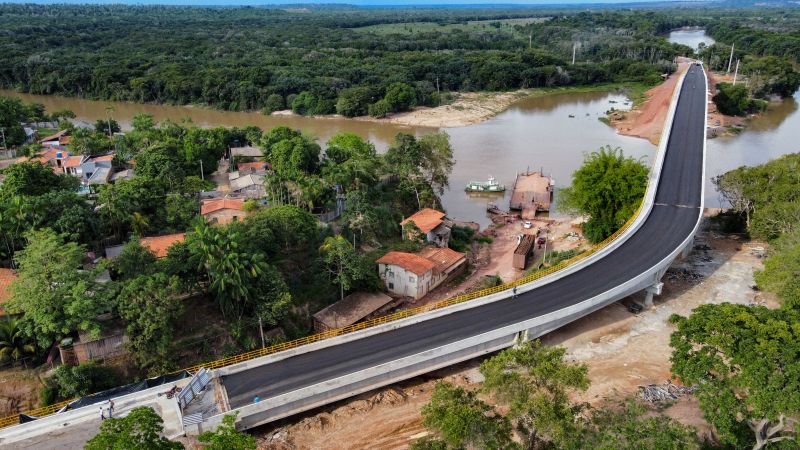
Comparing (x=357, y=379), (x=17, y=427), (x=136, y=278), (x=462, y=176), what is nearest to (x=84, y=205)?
(x=136, y=278)

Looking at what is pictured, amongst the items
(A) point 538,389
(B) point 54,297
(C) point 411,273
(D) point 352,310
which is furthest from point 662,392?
(B) point 54,297

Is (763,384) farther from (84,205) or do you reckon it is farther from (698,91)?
(698,91)

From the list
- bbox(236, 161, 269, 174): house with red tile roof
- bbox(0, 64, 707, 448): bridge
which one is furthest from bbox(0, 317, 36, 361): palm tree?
bbox(236, 161, 269, 174): house with red tile roof

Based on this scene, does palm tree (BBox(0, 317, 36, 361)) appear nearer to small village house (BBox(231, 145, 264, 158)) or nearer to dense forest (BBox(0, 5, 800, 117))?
small village house (BBox(231, 145, 264, 158))

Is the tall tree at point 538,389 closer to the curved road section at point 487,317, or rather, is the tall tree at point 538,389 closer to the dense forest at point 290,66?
the curved road section at point 487,317

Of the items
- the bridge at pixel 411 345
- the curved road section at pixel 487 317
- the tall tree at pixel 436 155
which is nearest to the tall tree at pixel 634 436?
the bridge at pixel 411 345

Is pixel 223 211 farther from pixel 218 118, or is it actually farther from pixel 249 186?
pixel 218 118

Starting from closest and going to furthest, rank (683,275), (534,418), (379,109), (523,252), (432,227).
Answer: (534,418) < (683,275) < (523,252) < (432,227) < (379,109)
